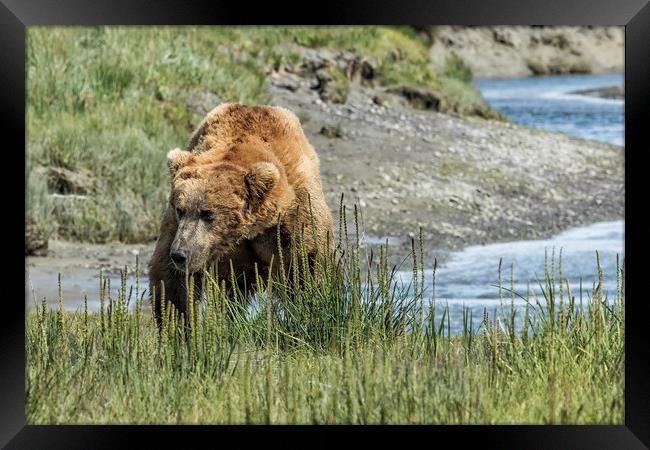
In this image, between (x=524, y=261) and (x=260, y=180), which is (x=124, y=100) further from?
(x=260, y=180)

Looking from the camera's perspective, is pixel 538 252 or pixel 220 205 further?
pixel 538 252

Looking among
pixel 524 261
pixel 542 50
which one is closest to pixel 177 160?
pixel 524 261

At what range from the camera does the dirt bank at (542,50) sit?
2506 centimetres

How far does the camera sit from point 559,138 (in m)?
17.5

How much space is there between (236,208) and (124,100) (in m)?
6.99

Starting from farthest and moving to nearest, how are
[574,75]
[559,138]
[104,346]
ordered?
[574,75] < [559,138] < [104,346]

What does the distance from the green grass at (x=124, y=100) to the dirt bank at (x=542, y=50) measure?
26.5 ft

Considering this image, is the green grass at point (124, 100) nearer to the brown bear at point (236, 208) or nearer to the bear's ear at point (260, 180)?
the brown bear at point (236, 208)

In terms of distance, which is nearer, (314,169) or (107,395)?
(107,395)
